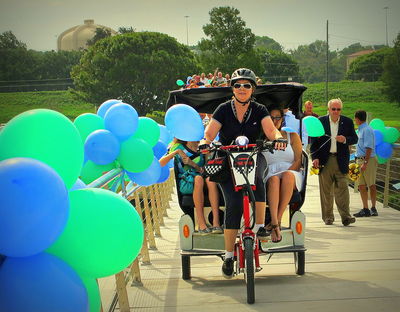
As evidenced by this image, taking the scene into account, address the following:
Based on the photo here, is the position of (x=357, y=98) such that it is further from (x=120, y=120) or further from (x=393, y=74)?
(x=120, y=120)

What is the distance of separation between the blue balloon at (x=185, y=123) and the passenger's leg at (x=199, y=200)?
1.57 ft

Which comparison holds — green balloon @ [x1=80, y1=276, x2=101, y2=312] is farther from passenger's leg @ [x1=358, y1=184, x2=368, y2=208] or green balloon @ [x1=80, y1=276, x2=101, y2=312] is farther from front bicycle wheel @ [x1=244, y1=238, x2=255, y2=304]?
passenger's leg @ [x1=358, y1=184, x2=368, y2=208]

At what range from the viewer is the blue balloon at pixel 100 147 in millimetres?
6363

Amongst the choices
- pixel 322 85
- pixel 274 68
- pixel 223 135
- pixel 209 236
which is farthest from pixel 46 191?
pixel 274 68

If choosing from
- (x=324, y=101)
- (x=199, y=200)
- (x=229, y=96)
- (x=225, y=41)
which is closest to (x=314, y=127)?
→ (x=229, y=96)

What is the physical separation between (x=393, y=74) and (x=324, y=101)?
30.2ft

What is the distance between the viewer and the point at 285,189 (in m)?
6.92

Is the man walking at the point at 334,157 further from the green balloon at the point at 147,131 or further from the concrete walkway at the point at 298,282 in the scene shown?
the green balloon at the point at 147,131

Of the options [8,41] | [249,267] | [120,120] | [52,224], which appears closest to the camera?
[52,224]

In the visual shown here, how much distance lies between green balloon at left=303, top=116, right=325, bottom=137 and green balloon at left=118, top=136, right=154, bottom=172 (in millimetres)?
4351

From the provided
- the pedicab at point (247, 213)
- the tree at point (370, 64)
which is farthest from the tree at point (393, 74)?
the pedicab at point (247, 213)

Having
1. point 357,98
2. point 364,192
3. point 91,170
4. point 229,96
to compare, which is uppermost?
point 229,96

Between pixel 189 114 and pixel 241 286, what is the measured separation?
1882 mm

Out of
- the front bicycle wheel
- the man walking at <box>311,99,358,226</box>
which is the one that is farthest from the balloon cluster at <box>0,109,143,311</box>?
the man walking at <box>311,99,358,226</box>
